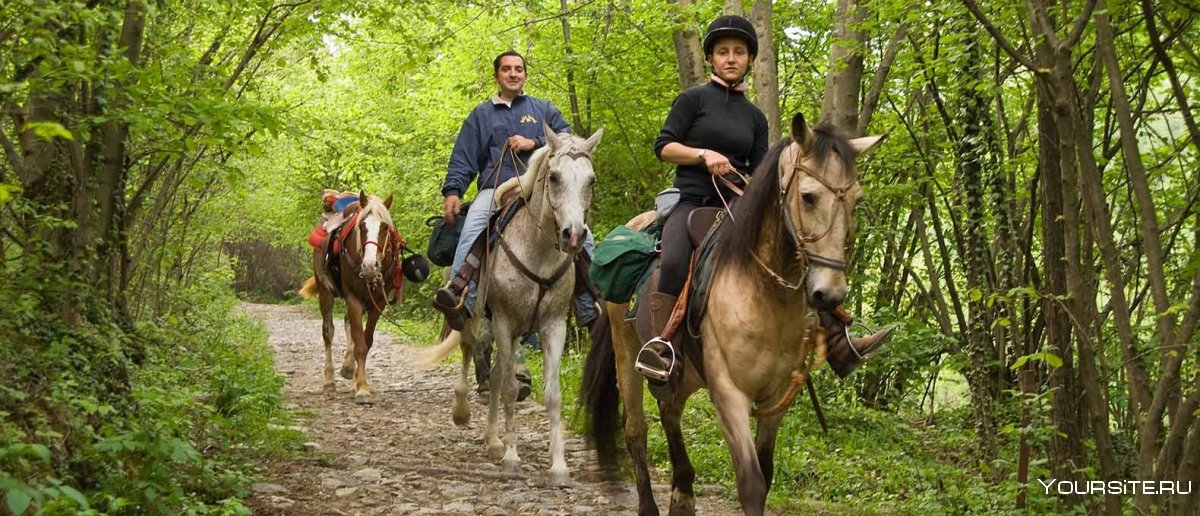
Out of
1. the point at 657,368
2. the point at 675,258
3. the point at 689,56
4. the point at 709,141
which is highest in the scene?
the point at 689,56

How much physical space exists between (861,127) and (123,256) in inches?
252

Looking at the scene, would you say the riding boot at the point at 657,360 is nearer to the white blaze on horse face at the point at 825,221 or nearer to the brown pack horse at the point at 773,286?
the brown pack horse at the point at 773,286

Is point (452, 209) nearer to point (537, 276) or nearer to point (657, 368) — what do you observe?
point (537, 276)

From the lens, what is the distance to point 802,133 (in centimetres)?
453

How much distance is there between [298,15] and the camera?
8.82m

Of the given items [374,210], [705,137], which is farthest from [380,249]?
[705,137]

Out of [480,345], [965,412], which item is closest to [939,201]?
[965,412]

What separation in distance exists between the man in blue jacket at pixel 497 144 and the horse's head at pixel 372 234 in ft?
8.81

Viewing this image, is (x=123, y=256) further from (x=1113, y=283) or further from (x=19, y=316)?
(x=1113, y=283)

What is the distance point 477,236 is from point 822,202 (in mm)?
4116

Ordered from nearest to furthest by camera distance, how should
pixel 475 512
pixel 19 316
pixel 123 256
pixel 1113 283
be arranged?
1. pixel 1113 283
2. pixel 19 316
3. pixel 475 512
4. pixel 123 256

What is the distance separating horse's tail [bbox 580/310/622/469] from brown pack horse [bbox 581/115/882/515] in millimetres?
1271

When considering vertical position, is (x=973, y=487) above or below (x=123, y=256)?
below

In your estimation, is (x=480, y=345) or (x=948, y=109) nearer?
(x=480, y=345)
